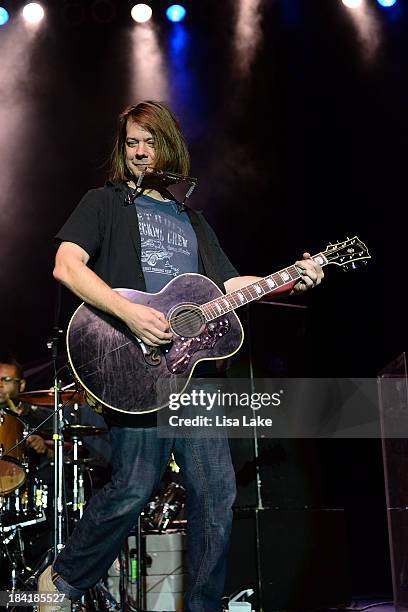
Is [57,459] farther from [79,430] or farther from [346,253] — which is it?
[346,253]

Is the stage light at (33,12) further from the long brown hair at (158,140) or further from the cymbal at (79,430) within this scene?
the long brown hair at (158,140)

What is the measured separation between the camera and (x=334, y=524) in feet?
17.1

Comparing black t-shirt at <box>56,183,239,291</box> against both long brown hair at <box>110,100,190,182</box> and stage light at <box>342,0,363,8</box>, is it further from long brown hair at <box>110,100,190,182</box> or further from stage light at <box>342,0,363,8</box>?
stage light at <box>342,0,363,8</box>

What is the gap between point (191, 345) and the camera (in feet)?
9.80

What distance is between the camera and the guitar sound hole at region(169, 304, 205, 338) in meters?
2.98

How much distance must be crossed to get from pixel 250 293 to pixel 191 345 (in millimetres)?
385

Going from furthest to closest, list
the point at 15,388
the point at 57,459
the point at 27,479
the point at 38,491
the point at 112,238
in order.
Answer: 1. the point at 15,388
2. the point at 38,491
3. the point at 27,479
4. the point at 57,459
5. the point at 112,238

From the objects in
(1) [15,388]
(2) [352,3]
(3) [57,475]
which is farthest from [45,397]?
(2) [352,3]

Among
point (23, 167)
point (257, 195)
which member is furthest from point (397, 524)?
point (23, 167)

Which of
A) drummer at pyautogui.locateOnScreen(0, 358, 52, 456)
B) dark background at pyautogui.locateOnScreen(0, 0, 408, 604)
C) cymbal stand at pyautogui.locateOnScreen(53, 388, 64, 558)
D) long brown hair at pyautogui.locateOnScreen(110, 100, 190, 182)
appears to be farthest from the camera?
dark background at pyautogui.locateOnScreen(0, 0, 408, 604)

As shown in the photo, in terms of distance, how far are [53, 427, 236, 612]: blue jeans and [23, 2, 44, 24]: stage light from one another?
5159mm

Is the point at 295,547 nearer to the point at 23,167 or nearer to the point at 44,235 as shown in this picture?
the point at 44,235

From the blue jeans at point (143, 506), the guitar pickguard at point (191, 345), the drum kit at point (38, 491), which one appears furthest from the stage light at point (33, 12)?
the blue jeans at point (143, 506)

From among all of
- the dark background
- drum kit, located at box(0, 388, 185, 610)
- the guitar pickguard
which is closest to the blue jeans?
the guitar pickguard
